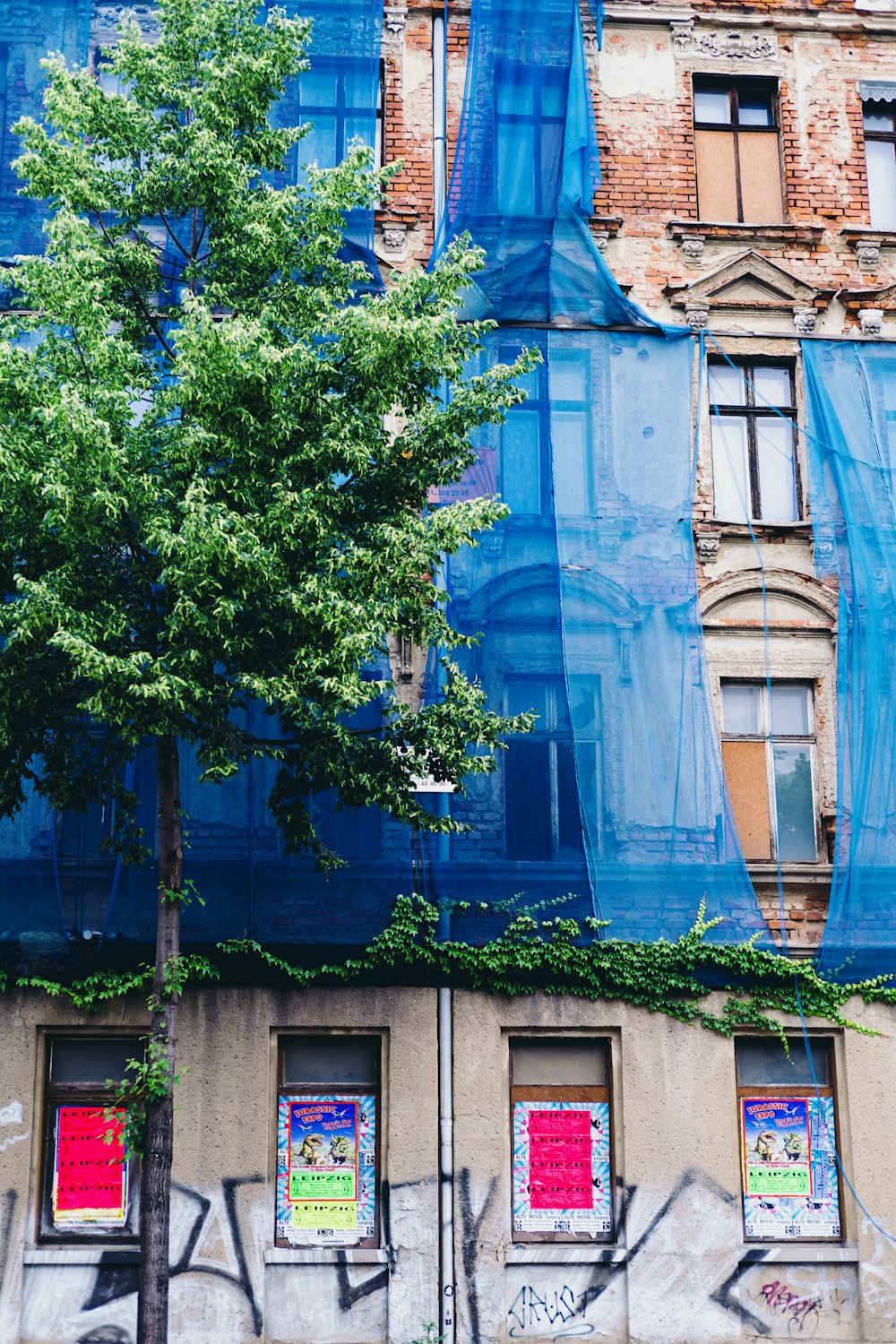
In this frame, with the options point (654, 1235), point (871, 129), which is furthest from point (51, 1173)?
point (871, 129)

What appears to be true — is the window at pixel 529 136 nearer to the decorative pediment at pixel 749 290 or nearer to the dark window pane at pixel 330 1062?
the decorative pediment at pixel 749 290

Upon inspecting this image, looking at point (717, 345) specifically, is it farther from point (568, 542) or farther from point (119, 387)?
point (119, 387)

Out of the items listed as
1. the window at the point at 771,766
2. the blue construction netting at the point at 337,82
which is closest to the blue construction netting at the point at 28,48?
the blue construction netting at the point at 337,82

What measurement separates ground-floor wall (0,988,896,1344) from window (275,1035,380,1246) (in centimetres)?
8

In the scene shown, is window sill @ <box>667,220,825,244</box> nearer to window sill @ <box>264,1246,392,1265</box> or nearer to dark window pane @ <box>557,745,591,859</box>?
dark window pane @ <box>557,745,591,859</box>

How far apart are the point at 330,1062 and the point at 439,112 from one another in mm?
9361

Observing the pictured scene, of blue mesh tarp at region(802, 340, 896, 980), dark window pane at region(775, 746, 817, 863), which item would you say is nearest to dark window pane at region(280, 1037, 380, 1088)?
blue mesh tarp at region(802, 340, 896, 980)

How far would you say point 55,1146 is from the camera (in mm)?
11758

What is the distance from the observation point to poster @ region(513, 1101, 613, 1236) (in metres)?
11.8

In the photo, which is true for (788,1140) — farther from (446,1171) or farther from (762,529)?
(762,529)

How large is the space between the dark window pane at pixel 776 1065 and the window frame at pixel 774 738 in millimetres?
1682

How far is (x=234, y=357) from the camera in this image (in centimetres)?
918

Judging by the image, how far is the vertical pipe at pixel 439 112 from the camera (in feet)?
45.5

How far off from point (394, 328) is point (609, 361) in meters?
4.40
